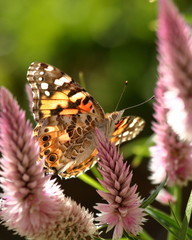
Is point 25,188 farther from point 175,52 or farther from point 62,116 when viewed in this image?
point 62,116

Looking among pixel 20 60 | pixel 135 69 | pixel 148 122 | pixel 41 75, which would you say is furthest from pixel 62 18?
pixel 41 75

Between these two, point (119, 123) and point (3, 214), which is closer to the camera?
point (3, 214)

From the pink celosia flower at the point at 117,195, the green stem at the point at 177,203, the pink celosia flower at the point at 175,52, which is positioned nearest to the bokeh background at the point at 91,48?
the green stem at the point at 177,203

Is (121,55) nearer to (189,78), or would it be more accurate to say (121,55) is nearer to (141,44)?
(141,44)

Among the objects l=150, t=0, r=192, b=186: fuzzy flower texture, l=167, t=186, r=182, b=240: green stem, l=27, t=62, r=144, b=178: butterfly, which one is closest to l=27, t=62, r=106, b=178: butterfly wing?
l=27, t=62, r=144, b=178: butterfly

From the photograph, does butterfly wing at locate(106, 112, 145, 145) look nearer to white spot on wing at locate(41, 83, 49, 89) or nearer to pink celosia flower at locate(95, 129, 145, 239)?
white spot on wing at locate(41, 83, 49, 89)

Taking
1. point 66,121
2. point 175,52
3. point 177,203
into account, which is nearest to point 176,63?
point 175,52

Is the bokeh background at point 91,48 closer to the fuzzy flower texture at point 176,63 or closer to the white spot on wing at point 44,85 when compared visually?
the white spot on wing at point 44,85

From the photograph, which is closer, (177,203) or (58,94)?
(177,203)
